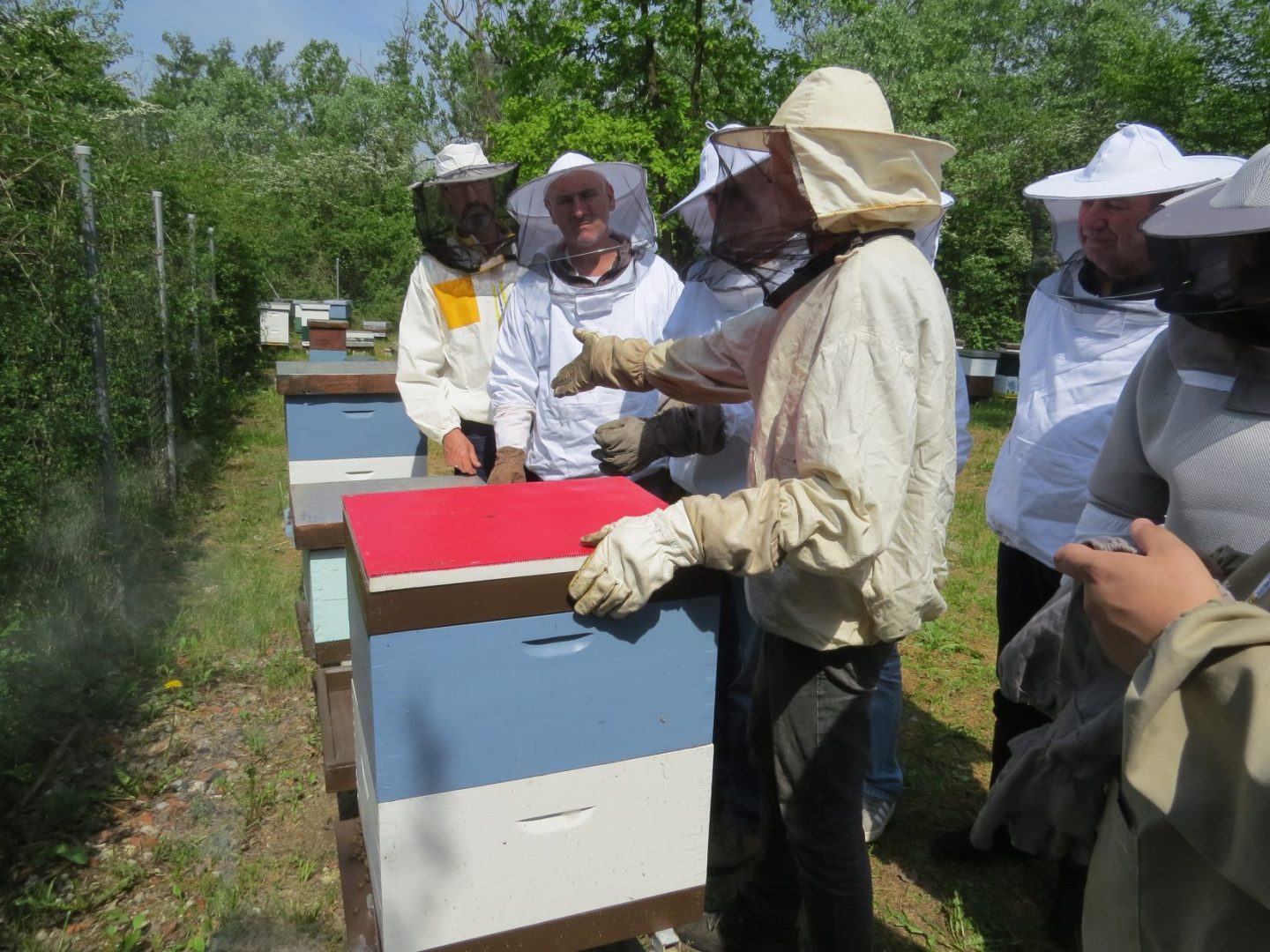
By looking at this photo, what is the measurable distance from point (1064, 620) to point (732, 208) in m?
1.07

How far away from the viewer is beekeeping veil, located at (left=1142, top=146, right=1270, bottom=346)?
1184 mm

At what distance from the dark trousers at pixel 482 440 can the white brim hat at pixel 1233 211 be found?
2875mm

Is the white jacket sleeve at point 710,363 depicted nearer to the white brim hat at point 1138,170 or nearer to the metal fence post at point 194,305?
the white brim hat at point 1138,170

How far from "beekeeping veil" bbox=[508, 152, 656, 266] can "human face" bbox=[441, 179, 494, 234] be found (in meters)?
0.45

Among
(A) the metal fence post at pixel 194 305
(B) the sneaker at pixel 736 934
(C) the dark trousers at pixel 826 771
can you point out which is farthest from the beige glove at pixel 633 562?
(A) the metal fence post at pixel 194 305

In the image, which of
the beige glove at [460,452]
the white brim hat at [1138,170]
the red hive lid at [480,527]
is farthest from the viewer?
the beige glove at [460,452]

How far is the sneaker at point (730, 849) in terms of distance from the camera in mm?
2715

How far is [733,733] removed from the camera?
2.72 metres

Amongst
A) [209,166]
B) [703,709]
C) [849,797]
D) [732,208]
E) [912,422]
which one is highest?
[209,166]

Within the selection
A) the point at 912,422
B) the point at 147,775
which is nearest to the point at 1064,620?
the point at 912,422

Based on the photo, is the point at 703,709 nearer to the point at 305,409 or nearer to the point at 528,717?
the point at 528,717

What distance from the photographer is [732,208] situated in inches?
76.6

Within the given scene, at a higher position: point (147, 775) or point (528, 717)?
point (528, 717)

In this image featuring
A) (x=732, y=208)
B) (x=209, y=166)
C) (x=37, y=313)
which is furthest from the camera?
(x=209, y=166)
